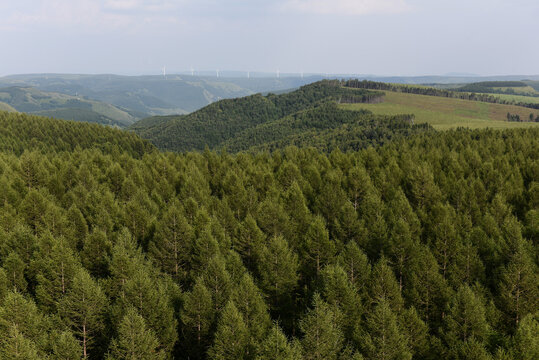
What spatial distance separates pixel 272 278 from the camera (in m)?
49.9

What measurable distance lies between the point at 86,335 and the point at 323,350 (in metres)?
27.7

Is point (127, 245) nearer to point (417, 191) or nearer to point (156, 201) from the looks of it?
point (156, 201)

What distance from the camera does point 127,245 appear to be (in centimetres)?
5253

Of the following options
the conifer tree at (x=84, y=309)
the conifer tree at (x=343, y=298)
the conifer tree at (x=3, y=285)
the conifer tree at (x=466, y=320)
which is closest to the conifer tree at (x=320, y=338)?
the conifer tree at (x=343, y=298)

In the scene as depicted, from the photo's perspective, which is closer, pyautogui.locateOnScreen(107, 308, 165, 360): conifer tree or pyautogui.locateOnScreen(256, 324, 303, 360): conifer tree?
pyautogui.locateOnScreen(256, 324, 303, 360): conifer tree

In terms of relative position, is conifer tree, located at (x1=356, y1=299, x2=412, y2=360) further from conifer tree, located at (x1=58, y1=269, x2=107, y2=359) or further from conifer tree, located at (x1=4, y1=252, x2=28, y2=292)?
conifer tree, located at (x1=4, y1=252, x2=28, y2=292)

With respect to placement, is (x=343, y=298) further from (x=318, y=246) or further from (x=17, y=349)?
(x=17, y=349)

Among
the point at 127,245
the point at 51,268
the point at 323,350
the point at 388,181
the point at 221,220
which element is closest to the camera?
the point at 323,350

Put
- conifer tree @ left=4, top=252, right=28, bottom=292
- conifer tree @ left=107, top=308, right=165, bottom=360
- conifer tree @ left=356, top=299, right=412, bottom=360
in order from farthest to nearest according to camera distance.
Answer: conifer tree @ left=4, top=252, right=28, bottom=292
conifer tree @ left=356, top=299, right=412, bottom=360
conifer tree @ left=107, top=308, right=165, bottom=360

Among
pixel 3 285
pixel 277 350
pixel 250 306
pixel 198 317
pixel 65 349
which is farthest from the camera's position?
pixel 3 285

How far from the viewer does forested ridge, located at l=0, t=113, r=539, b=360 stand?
36.1m

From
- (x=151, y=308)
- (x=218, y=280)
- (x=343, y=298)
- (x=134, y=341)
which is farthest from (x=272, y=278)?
(x=134, y=341)

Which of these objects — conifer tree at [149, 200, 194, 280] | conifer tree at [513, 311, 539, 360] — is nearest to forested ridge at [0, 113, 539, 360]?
conifer tree at [513, 311, 539, 360]

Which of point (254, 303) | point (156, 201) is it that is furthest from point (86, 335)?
point (156, 201)
